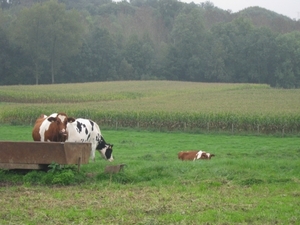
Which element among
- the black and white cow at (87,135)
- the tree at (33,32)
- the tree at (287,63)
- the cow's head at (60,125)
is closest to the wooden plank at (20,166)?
the cow's head at (60,125)

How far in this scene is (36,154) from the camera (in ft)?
48.1

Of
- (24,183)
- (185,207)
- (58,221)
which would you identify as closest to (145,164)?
(24,183)

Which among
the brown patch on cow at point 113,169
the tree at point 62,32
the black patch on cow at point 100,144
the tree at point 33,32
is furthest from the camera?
the tree at point 62,32

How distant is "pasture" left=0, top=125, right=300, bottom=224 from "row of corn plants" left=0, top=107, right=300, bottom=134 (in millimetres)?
19628

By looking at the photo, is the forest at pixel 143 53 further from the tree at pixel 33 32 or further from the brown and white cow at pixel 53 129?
the brown and white cow at pixel 53 129

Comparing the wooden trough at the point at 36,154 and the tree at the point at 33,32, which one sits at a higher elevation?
the tree at the point at 33,32

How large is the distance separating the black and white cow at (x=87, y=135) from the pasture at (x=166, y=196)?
A: 2045mm

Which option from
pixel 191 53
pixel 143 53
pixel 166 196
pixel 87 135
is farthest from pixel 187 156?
pixel 191 53

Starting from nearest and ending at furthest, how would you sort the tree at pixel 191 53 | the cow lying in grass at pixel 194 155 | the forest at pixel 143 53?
the cow lying in grass at pixel 194 155
the forest at pixel 143 53
the tree at pixel 191 53

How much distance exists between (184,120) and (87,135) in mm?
19410

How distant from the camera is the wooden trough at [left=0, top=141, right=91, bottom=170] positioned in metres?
14.6

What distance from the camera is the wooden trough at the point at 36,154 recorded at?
14.6m

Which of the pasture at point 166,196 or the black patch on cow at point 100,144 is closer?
the pasture at point 166,196

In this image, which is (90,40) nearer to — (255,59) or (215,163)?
(255,59)
